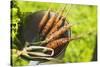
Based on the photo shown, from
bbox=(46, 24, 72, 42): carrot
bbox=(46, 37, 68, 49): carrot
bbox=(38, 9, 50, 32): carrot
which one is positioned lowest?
bbox=(46, 37, 68, 49): carrot

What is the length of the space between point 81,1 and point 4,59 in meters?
1.05

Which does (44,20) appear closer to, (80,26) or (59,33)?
(59,33)

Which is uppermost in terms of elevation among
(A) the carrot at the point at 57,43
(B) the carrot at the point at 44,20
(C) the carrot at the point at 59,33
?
(B) the carrot at the point at 44,20

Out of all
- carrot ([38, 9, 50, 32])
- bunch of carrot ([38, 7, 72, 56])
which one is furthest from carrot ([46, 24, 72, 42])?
carrot ([38, 9, 50, 32])

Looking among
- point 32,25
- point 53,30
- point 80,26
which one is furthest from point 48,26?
point 80,26

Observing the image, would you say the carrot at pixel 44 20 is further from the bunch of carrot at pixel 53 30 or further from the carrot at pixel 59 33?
the carrot at pixel 59 33

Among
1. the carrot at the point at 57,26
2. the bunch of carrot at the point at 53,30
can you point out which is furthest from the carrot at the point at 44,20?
the carrot at the point at 57,26

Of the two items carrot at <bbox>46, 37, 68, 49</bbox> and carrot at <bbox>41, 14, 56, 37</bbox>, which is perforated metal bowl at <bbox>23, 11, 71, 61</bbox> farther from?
carrot at <bbox>46, 37, 68, 49</bbox>

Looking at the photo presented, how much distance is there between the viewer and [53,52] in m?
2.15

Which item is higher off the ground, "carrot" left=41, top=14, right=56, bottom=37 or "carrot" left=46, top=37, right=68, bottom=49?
"carrot" left=41, top=14, right=56, bottom=37

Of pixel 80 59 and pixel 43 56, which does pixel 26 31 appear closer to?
pixel 43 56

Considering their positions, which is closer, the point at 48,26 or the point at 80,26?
the point at 48,26

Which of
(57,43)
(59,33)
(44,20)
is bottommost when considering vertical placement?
(57,43)

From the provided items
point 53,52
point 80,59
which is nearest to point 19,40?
point 53,52
